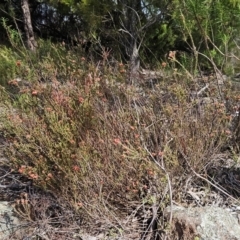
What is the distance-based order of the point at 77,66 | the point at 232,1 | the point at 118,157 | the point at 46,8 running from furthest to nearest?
1. the point at 46,8
2. the point at 77,66
3. the point at 232,1
4. the point at 118,157

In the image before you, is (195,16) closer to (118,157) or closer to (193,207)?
(118,157)

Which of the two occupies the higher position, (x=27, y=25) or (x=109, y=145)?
(x=27, y=25)

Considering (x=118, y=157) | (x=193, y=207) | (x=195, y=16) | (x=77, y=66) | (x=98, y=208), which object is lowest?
(x=193, y=207)

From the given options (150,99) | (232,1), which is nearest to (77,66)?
(150,99)

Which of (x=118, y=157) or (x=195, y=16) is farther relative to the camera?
(x=195, y=16)

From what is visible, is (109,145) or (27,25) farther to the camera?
(27,25)

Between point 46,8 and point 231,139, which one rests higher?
point 46,8

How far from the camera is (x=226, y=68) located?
13.3ft

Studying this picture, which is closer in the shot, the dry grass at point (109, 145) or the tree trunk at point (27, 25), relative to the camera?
the dry grass at point (109, 145)

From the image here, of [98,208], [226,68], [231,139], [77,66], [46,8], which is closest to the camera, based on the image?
[98,208]

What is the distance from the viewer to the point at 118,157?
7.59ft

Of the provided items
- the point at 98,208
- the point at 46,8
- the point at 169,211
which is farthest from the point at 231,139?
the point at 46,8

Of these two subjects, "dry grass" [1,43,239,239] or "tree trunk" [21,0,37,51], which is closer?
"dry grass" [1,43,239,239]

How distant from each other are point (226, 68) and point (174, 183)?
2072mm
